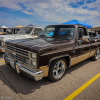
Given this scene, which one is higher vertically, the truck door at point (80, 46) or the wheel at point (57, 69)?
the truck door at point (80, 46)

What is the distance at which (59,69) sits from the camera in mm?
3500

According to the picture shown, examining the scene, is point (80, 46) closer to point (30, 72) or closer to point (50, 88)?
point (50, 88)

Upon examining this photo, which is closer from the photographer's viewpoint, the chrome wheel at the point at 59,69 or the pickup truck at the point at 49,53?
the pickup truck at the point at 49,53

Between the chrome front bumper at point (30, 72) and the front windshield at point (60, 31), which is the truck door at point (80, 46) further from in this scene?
the chrome front bumper at point (30, 72)

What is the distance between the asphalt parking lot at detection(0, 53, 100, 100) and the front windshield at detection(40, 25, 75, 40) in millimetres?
1595

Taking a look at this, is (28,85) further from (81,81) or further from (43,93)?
(81,81)

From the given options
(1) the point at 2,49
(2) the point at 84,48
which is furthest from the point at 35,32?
(2) the point at 84,48

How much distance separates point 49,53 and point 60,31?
1.64 metres

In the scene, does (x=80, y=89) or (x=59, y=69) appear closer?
(x=80, y=89)

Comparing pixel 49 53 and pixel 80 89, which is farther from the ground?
pixel 49 53

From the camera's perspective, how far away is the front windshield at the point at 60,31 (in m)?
3.84

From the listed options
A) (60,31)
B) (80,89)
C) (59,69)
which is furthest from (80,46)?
(80,89)

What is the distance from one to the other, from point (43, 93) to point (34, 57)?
1.03 metres

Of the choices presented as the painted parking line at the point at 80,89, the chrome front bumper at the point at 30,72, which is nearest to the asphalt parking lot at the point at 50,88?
the painted parking line at the point at 80,89
